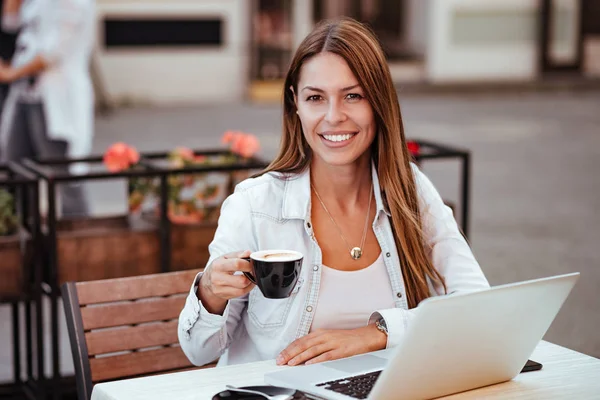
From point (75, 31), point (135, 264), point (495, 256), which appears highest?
point (75, 31)

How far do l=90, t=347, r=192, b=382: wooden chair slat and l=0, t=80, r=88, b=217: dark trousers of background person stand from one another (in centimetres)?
366

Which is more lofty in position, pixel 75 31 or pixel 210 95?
pixel 75 31

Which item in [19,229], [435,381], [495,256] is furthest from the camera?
[495,256]

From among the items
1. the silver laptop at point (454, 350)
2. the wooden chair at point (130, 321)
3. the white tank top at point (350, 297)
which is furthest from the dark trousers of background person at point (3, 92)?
the silver laptop at point (454, 350)

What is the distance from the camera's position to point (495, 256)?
23.4 ft

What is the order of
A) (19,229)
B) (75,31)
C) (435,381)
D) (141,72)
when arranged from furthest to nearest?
(141,72) < (75,31) < (19,229) < (435,381)

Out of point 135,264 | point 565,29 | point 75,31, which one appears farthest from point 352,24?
point 565,29

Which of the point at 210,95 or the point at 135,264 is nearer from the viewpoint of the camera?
the point at 135,264

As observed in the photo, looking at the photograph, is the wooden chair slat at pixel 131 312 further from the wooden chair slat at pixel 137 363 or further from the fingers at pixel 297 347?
the fingers at pixel 297 347

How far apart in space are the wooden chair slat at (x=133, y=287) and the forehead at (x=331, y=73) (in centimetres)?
70

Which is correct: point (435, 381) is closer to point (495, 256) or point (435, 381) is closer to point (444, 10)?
point (495, 256)

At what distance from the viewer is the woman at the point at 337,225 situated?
8.68ft

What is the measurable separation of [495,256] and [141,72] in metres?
9.64

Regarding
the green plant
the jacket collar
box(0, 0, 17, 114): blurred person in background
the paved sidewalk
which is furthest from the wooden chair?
box(0, 0, 17, 114): blurred person in background
